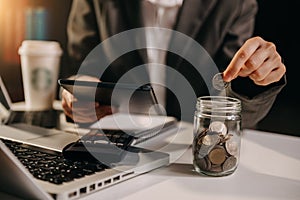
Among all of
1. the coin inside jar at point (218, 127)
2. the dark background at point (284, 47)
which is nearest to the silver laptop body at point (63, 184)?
the coin inside jar at point (218, 127)

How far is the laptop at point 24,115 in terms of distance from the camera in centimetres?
101

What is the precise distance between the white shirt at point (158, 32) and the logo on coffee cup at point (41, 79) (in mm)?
310

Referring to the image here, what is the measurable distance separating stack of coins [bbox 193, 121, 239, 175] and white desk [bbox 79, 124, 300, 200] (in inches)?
0.7

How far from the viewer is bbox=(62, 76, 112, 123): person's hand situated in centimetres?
95

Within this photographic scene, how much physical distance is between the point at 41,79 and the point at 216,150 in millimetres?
554

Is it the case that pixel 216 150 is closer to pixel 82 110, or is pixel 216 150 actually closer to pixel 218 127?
pixel 218 127

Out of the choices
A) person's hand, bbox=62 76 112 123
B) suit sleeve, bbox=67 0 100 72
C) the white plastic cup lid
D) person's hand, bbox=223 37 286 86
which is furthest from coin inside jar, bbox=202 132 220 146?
suit sleeve, bbox=67 0 100 72

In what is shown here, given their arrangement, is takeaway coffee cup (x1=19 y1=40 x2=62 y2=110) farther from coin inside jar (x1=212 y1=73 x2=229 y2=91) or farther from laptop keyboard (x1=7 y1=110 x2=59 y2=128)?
coin inside jar (x1=212 y1=73 x2=229 y2=91)

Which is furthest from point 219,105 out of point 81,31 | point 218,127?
point 81,31

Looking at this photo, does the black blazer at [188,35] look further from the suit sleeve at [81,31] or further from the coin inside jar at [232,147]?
the coin inside jar at [232,147]

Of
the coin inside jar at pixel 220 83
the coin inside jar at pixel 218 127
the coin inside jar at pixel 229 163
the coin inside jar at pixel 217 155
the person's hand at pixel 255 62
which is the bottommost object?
the coin inside jar at pixel 229 163

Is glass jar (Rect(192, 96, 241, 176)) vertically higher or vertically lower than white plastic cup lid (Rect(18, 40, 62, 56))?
lower

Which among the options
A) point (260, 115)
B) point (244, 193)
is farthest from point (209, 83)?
point (244, 193)

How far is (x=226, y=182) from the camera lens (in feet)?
2.34
